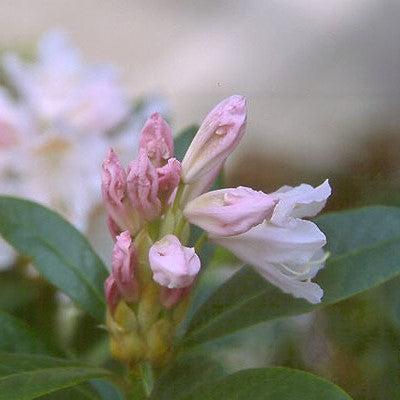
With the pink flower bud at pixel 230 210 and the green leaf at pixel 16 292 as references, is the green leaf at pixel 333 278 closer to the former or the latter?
the pink flower bud at pixel 230 210

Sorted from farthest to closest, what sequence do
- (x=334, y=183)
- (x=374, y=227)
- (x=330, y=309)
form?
(x=334, y=183), (x=330, y=309), (x=374, y=227)

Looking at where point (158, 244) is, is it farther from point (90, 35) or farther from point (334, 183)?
point (90, 35)

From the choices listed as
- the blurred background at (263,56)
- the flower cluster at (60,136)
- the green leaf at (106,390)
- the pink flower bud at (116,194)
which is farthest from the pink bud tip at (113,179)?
the blurred background at (263,56)

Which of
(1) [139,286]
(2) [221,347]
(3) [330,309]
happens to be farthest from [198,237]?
(3) [330,309]

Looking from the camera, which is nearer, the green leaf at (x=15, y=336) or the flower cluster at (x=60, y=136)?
the green leaf at (x=15, y=336)

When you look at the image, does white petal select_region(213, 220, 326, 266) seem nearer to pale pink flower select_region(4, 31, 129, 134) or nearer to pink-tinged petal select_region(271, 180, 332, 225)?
pink-tinged petal select_region(271, 180, 332, 225)

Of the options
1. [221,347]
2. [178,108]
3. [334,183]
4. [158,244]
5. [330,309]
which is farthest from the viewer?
[178,108]

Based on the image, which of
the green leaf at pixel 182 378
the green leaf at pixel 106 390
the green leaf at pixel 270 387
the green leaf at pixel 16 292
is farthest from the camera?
the green leaf at pixel 16 292

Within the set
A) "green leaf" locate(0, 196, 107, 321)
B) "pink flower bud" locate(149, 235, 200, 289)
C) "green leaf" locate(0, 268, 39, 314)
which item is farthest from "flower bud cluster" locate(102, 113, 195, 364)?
"green leaf" locate(0, 268, 39, 314)
